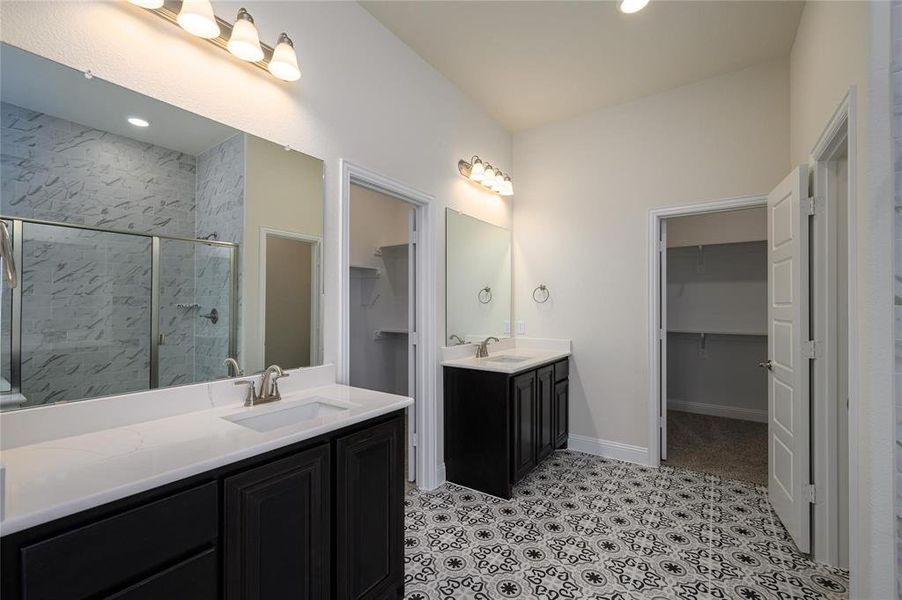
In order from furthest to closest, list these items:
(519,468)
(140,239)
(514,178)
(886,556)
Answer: (514,178), (519,468), (140,239), (886,556)

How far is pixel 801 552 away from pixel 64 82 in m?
3.75

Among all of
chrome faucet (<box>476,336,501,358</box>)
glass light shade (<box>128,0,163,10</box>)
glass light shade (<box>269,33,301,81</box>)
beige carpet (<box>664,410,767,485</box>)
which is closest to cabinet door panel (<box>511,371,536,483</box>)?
chrome faucet (<box>476,336,501,358</box>)

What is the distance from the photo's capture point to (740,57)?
278cm

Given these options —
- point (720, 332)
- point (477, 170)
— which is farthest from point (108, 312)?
point (720, 332)

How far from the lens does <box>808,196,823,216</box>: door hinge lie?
2.02 meters

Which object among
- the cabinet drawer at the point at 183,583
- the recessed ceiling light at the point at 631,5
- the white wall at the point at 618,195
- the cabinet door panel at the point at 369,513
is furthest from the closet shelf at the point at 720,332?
the cabinet drawer at the point at 183,583

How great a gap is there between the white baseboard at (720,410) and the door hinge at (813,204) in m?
3.30

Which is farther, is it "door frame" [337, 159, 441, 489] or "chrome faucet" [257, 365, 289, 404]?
"door frame" [337, 159, 441, 489]

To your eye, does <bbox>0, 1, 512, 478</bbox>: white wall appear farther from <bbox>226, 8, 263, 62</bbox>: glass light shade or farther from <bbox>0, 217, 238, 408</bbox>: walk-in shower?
<bbox>0, 217, 238, 408</bbox>: walk-in shower

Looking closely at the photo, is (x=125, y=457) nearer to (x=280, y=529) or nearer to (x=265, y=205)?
(x=280, y=529)

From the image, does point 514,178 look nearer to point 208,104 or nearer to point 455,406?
point 455,406

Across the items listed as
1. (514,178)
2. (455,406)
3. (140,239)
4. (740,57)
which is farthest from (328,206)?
(740,57)

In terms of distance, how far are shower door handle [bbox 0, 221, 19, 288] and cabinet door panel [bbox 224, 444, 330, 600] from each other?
797 mm

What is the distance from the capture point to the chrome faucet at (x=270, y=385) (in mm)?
1688
